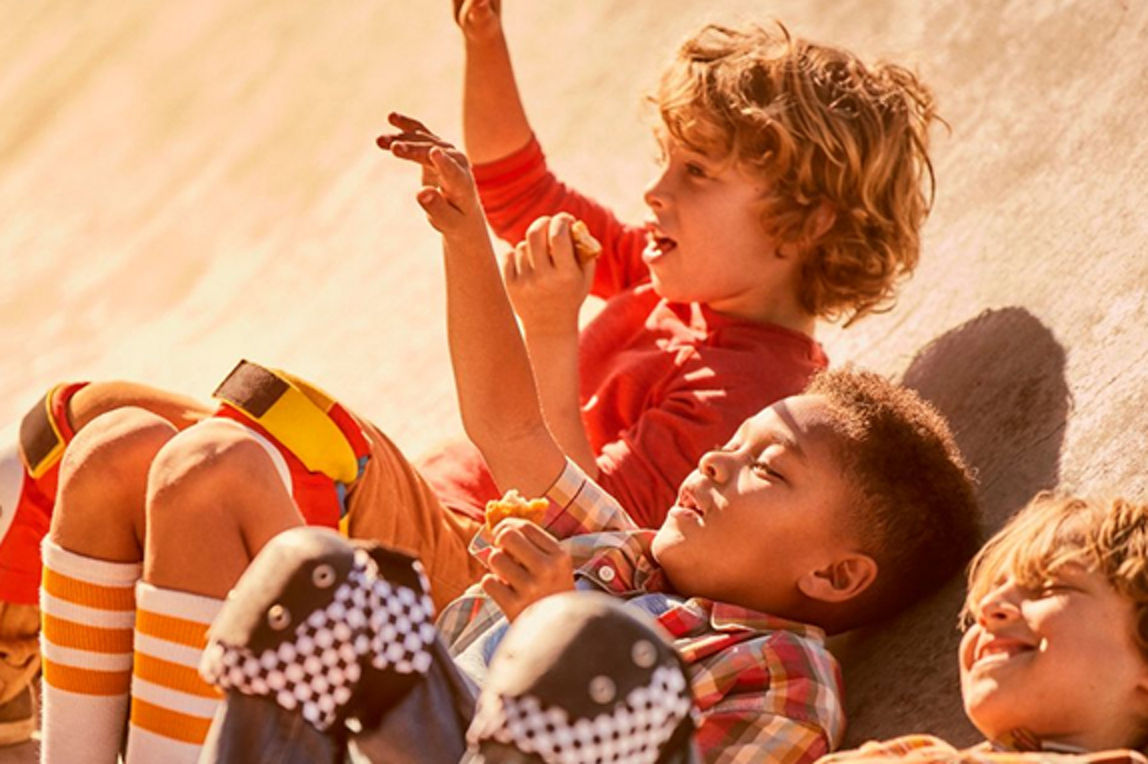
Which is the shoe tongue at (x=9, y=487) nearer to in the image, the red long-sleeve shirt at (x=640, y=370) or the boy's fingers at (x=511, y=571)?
the red long-sleeve shirt at (x=640, y=370)

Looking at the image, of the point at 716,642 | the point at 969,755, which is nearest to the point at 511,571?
the point at 716,642

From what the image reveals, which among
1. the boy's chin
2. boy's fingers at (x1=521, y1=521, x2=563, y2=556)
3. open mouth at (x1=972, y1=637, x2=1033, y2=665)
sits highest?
open mouth at (x1=972, y1=637, x2=1033, y2=665)

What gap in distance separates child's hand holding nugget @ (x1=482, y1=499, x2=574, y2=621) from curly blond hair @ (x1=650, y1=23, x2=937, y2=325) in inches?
32.8

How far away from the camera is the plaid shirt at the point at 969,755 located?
→ 144cm

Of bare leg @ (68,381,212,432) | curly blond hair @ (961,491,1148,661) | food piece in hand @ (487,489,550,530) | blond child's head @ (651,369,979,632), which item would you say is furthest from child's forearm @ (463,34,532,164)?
curly blond hair @ (961,491,1148,661)

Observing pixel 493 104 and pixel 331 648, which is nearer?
pixel 331 648

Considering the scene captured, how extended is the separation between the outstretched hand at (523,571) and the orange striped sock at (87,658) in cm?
36

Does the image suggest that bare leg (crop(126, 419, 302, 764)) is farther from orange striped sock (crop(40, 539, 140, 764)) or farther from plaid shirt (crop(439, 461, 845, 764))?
plaid shirt (crop(439, 461, 845, 764))

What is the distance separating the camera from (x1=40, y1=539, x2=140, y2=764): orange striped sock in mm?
1758

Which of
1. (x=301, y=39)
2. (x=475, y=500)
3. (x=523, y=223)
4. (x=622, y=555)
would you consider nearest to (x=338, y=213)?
(x=301, y=39)

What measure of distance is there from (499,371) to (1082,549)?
69 cm

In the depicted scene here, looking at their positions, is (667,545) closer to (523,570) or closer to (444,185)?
(523,570)

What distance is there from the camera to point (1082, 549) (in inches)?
63.0

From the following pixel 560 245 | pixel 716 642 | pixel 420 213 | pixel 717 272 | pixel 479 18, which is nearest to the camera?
pixel 716 642
